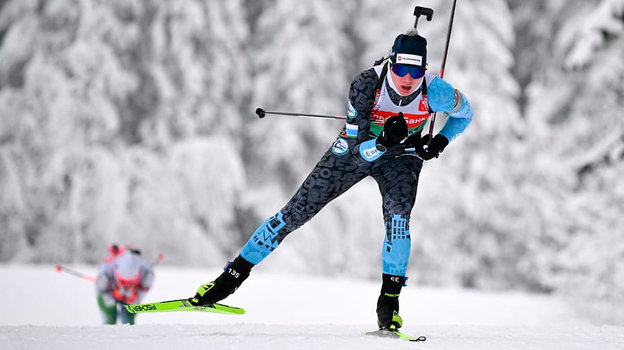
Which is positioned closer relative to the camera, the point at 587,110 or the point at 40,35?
the point at 587,110

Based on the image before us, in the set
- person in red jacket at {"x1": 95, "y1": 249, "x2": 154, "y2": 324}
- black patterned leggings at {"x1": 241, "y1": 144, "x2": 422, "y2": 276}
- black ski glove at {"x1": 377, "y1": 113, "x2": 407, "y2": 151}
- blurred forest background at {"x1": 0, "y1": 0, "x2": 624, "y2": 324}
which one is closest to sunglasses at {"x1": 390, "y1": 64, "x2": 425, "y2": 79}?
black ski glove at {"x1": 377, "y1": 113, "x2": 407, "y2": 151}

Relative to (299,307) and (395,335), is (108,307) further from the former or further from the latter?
(395,335)

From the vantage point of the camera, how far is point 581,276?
1274 cm

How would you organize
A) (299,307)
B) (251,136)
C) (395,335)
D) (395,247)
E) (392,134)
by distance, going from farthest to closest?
(251,136)
(299,307)
(395,247)
(395,335)
(392,134)

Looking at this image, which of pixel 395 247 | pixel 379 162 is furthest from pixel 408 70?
pixel 395 247

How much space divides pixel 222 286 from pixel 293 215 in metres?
0.66

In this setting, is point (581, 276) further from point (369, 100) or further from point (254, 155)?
point (254, 155)

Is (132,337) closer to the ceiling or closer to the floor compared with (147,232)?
closer to the floor

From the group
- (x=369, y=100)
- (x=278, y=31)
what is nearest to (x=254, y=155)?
(x=278, y=31)

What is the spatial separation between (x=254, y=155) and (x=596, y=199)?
10.9m

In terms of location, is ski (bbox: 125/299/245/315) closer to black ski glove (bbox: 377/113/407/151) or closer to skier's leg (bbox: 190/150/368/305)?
skier's leg (bbox: 190/150/368/305)

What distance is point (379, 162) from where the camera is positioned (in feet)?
15.5

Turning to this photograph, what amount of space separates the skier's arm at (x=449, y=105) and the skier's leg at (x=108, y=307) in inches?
189

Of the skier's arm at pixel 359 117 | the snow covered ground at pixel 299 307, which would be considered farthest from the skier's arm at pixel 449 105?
the snow covered ground at pixel 299 307
